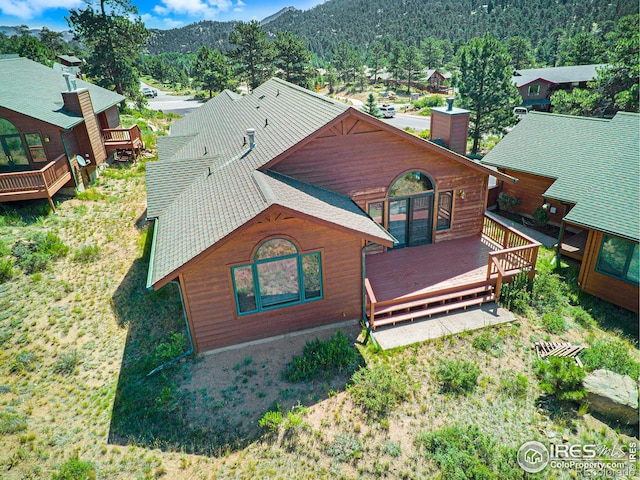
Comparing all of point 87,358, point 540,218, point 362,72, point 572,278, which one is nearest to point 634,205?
point 572,278

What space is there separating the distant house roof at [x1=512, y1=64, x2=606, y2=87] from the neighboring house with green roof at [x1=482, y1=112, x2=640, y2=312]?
42944 mm

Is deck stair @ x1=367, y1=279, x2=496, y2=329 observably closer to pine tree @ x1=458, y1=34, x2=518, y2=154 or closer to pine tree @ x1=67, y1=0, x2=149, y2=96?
pine tree @ x1=458, y1=34, x2=518, y2=154

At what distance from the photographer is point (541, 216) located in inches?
671

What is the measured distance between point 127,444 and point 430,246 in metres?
10.8

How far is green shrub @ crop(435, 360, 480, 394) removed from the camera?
9.08m

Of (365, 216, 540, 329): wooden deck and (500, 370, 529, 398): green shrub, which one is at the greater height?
(365, 216, 540, 329): wooden deck

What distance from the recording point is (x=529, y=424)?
833 centimetres

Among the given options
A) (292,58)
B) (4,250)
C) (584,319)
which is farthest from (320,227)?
(292,58)

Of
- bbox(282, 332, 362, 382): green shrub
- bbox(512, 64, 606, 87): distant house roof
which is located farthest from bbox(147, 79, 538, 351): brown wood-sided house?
bbox(512, 64, 606, 87): distant house roof

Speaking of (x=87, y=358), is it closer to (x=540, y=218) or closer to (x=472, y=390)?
(x=472, y=390)

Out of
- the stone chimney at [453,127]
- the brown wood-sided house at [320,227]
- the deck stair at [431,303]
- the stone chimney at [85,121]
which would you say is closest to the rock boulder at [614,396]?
the deck stair at [431,303]

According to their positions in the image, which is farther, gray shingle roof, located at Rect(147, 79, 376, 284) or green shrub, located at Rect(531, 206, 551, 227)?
green shrub, located at Rect(531, 206, 551, 227)

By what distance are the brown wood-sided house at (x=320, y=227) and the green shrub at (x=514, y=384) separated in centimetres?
260

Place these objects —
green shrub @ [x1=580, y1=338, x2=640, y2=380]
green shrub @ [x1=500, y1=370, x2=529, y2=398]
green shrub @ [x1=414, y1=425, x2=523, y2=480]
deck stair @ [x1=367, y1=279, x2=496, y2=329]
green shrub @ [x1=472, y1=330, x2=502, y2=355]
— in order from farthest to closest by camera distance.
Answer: deck stair @ [x1=367, y1=279, x2=496, y2=329] < green shrub @ [x1=472, y1=330, x2=502, y2=355] < green shrub @ [x1=580, y1=338, x2=640, y2=380] < green shrub @ [x1=500, y1=370, x2=529, y2=398] < green shrub @ [x1=414, y1=425, x2=523, y2=480]
